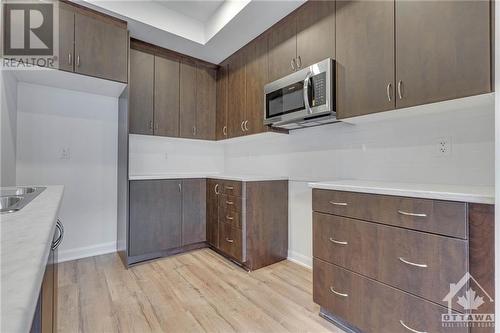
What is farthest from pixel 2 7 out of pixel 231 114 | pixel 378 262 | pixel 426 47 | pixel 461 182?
pixel 461 182

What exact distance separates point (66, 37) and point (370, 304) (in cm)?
304

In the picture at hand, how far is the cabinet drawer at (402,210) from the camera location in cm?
110

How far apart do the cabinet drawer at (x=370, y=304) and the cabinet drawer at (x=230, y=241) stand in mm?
912

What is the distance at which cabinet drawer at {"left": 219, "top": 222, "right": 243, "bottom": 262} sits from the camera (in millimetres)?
2418

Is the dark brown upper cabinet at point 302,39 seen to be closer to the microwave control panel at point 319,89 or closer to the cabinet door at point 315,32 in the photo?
the cabinet door at point 315,32

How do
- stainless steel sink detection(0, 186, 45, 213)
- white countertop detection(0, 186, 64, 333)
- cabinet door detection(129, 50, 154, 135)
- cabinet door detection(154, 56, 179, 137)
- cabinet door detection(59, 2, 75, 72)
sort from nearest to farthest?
white countertop detection(0, 186, 64, 333)
stainless steel sink detection(0, 186, 45, 213)
cabinet door detection(59, 2, 75, 72)
cabinet door detection(129, 50, 154, 135)
cabinet door detection(154, 56, 179, 137)

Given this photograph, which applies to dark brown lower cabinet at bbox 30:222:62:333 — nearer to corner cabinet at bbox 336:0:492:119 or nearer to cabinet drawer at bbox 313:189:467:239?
cabinet drawer at bbox 313:189:467:239

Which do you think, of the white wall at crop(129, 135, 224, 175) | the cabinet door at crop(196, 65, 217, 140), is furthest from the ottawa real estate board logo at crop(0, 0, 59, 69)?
the cabinet door at crop(196, 65, 217, 140)

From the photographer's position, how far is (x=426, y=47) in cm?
140

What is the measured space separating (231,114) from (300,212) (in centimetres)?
142

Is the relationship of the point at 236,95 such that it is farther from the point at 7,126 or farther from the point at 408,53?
the point at 7,126

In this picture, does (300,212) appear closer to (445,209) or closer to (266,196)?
(266,196)

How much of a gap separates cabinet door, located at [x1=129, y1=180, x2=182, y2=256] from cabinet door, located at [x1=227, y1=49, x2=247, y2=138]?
0.91 metres

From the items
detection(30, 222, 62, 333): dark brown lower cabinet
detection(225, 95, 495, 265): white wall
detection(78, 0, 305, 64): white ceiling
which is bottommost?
detection(30, 222, 62, 333): dark brown lower cabinet
